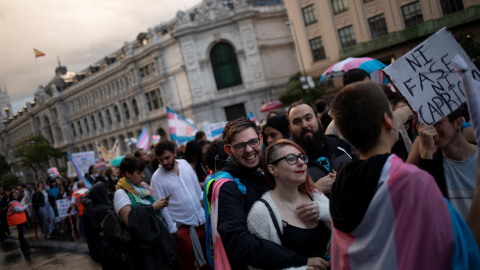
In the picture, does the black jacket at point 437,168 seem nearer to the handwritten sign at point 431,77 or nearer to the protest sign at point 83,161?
the handwritten sign at point 431,77

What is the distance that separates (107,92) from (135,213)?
2333 inches

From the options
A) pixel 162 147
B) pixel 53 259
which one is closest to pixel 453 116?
pixel 162 147

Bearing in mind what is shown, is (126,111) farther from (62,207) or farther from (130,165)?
(130,165)

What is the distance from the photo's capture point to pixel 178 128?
46.6ft

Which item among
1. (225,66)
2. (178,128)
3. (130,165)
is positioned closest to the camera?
(130,165)

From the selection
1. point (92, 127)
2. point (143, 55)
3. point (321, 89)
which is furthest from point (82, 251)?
point (92, 127)

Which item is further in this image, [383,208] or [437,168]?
[437,168]

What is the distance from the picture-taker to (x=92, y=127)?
67.6 meters

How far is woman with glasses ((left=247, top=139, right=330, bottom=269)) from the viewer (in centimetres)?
273

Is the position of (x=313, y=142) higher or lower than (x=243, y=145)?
lower

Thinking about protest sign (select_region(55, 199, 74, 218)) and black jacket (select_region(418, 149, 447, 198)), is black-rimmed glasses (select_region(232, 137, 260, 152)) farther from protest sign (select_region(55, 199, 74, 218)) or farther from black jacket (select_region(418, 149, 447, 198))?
protest sign (select_region(55, 199, 74, 218))

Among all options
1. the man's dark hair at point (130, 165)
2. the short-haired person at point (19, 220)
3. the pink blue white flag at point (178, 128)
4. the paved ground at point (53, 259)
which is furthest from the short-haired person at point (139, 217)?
the short-haired person at point (19, 220)

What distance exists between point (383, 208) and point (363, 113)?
41 cm

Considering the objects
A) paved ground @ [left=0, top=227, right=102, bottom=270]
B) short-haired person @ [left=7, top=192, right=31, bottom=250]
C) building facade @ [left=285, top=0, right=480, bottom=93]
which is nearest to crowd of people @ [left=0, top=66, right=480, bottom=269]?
paved ground @ [left=0, top=227, right=102, bottom=270]
